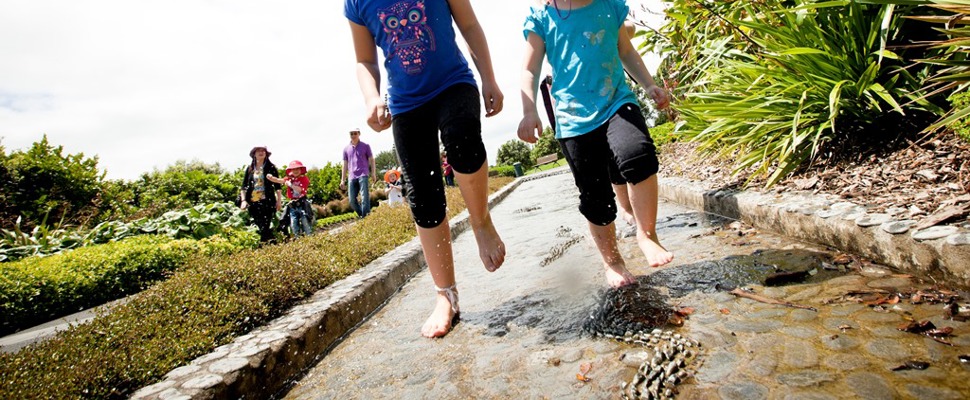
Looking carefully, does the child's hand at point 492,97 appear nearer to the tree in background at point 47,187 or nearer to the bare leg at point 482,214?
the bare leg at point 482,214

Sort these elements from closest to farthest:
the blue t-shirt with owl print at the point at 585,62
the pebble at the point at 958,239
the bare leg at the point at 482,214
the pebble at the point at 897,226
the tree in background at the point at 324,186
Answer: the pebble at the point at 958,239
the pebble at the point at 897,226
the bare leg at the point at 482,214
the blue t-shirt with owl print at the point at 585,62
the tree in background at the point at 324,186

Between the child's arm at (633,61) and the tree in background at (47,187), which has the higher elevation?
the tree in background at (47,187)

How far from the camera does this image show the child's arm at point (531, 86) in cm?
236

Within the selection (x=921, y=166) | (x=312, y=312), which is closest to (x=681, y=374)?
(x=312, y=312)

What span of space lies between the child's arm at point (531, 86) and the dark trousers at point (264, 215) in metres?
5.23

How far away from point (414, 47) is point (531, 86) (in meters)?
0.64

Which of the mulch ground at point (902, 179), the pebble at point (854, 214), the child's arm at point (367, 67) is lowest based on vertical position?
the pebble at point (854, 214)

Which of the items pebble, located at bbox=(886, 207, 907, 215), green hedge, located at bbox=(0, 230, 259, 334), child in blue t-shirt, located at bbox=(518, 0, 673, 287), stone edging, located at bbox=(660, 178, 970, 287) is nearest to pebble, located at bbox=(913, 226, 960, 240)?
stone edging, located at bbox=(660, 178, 970, 287)

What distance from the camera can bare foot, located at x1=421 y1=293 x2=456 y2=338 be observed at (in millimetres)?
2104

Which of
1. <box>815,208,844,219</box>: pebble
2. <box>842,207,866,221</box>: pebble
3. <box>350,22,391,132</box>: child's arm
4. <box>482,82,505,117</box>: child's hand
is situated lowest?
<box>815,208,844,219</box>: pebble

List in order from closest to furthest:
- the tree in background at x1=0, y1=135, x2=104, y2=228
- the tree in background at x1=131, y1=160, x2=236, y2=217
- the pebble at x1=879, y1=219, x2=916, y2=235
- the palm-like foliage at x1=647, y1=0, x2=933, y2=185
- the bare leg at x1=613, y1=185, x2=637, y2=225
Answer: the pebble at x1=879, y1=219, x2=916, y2=235 < the palm-like foliage at x1=647, y1=0, x2=933, y2=185 < the bare leg at x1=613, y1=185, x2=637, y2=225 < the tree in background at x1=0, y1=135, x2=104, y2=228 < the tree in background at x1=131, y1=160, x2=236, y2=217

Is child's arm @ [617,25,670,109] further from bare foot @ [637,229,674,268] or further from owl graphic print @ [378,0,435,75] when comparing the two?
owl graphic print @ [378,0,435,75]

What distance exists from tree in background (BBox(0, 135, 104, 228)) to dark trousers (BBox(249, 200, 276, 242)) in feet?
16.9

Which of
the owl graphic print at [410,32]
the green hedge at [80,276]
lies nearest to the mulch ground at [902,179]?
the owl graphic print at [410,32]
